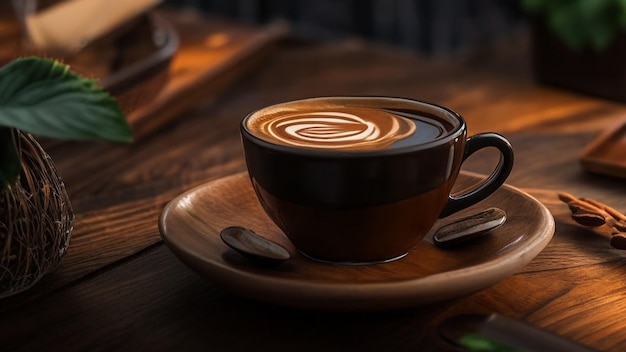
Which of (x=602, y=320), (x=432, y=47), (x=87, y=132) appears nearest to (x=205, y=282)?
(x=87, y=132)

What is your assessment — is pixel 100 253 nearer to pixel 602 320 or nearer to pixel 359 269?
pixel 359 269

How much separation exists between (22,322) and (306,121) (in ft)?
0.84

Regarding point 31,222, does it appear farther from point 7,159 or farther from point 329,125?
point 329,125

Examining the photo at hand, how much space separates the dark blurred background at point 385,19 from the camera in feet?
7.54

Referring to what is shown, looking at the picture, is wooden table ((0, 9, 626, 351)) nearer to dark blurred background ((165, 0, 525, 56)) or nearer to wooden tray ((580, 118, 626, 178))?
wooden tray ((580, 118, 626, 178))

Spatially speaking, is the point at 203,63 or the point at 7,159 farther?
the point at 203,63

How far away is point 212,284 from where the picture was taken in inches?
25.6

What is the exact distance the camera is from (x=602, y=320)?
60cm

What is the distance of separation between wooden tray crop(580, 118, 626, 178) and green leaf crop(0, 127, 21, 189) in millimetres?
590

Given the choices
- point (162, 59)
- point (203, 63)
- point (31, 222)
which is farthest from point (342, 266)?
point (203, 63)

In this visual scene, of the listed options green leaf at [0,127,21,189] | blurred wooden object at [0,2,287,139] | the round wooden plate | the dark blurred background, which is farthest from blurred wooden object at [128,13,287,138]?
the dark blurred background

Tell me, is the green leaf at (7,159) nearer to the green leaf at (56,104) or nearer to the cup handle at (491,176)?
Answer: the green leaf at (56,104)

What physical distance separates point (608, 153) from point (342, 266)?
0.43 m

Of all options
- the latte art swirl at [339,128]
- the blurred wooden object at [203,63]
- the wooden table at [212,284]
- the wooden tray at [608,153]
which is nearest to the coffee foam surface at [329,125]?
the latte art swirl at [339,128]
